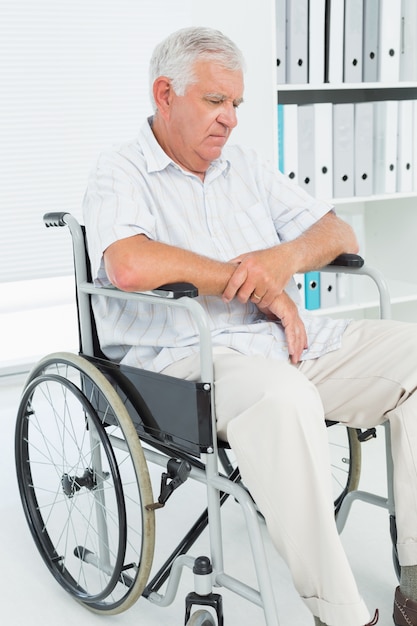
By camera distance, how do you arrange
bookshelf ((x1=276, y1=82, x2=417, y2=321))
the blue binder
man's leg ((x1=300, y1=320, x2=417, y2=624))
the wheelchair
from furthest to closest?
bookshelf ((x1=276, y1=82, x2=417, y2=321)) < the blue binder < man's leg ((x1=300, y1=320, x2=417, y2=624)) < the wheelchair

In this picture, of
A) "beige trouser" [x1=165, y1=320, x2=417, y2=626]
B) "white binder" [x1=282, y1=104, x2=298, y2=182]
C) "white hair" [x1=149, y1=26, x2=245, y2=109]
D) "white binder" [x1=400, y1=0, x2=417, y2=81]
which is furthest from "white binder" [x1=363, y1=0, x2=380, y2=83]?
"beige trouser" [x1=165, y1=320, x2=417, y2=626]

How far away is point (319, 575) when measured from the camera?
1377 mm

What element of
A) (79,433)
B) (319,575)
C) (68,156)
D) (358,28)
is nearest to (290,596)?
(319,575)

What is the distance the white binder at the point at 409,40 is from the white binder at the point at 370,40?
144 millimetres

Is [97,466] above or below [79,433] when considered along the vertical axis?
above

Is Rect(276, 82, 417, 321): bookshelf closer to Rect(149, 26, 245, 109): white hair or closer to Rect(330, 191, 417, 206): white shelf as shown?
Rect(330, 191, 417, 206): white shelf

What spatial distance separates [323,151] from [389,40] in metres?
0.46

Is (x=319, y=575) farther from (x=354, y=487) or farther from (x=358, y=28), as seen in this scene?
(x=358, y=28)

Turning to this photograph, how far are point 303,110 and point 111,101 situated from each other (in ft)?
3.96

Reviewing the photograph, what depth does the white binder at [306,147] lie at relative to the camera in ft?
9.13

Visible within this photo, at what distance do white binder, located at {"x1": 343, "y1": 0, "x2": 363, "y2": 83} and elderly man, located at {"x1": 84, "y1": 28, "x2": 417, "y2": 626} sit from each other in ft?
3.53

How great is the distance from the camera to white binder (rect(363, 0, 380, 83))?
287 centimetres

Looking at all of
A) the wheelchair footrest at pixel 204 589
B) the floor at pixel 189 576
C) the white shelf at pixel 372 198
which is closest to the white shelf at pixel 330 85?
the white shelf at pixel 372 198

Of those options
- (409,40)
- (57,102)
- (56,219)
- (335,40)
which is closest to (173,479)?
(56,219)
